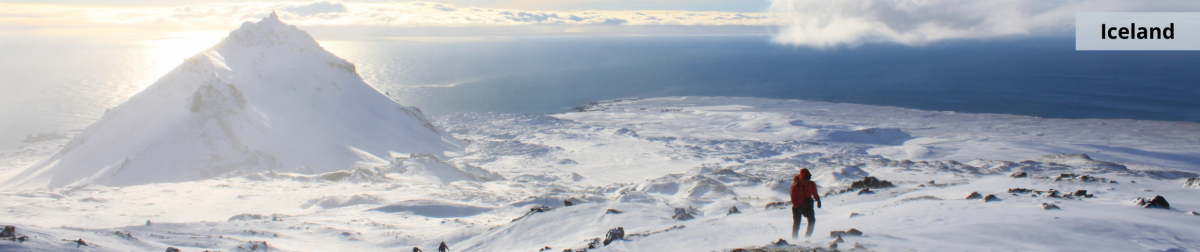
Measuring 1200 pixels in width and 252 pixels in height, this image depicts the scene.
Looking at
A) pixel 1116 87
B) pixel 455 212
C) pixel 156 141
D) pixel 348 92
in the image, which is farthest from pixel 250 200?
pixel 1116 87

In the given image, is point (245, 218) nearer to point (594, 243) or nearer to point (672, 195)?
point (594, 243)

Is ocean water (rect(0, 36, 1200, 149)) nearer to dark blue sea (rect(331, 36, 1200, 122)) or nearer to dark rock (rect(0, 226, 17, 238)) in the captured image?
dark blue sea (rect(331, 36, 1200, 122))

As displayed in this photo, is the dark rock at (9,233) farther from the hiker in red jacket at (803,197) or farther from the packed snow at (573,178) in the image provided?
the hiker in red jacket at (803,197)

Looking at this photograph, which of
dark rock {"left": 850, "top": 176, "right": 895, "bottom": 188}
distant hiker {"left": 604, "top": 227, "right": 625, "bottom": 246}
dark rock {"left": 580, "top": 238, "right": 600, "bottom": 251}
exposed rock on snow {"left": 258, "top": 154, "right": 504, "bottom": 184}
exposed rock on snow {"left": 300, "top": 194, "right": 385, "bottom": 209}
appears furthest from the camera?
exposed rock on snow {"left": 258, "top": 154, "right": 504, "bottom": 184}

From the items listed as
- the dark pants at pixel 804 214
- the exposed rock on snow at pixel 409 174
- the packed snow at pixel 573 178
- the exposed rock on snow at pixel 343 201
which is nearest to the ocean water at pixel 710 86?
the packed snow at pixel 573 178

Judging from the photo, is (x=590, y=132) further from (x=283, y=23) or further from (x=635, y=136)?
(x=283, y=23)

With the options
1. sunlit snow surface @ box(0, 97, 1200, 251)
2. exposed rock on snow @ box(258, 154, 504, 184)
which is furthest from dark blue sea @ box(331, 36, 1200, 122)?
exposed rock on snow @ box(258, 154, 504, 184)

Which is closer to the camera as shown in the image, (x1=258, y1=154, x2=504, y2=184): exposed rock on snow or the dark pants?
the dark pants

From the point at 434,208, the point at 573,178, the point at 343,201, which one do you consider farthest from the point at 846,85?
the point at 343,201
